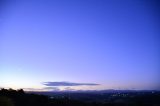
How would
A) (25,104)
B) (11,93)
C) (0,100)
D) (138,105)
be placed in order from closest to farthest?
(0,100) → (25,104) → (11,93) → (138,105)

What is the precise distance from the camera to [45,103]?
166 ft

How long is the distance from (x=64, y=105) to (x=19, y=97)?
16291mm

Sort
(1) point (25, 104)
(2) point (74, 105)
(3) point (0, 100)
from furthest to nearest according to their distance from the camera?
(2) point (74, 105), (1) point (25, 104), (3) point (0, 100)

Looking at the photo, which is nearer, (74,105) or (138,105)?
(74,105)

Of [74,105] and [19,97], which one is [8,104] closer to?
[19,97]

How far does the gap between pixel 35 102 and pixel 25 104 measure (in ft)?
18.4

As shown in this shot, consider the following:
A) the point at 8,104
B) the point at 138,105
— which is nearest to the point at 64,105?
the point at 138,105

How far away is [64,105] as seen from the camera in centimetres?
5969

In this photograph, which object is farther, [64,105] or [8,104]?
[64,105]

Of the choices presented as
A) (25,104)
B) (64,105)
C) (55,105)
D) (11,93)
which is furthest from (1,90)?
(64,105)

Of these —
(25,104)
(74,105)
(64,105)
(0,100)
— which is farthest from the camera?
(74,105)

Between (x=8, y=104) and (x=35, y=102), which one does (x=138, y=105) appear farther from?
(x=8, y=104)

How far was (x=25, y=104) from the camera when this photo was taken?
4312 centimetres

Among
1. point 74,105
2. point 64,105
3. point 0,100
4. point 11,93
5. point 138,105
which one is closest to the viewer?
point 0,100
